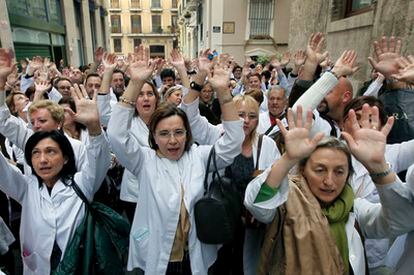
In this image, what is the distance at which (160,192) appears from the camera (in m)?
1.93

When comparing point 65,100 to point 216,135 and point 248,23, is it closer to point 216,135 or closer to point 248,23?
point 216,135

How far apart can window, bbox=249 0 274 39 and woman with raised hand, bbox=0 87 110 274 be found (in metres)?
17.8

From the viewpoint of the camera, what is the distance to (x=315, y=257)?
150cm

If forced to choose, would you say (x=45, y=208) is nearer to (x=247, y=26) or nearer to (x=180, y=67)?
(x=180, y=67)

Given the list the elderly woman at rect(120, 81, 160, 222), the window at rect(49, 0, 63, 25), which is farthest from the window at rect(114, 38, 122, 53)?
the elderly woman at rect(120, 81, 160, 222)

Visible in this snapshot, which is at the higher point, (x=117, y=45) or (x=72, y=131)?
(x=117, y=45)

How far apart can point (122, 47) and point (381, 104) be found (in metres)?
51.1

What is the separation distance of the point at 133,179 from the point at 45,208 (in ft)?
2.99

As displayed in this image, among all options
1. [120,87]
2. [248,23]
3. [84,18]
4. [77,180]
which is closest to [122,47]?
[84,18]

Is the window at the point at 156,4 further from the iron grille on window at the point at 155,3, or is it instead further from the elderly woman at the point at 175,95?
the elderly woman at the point at 175,95

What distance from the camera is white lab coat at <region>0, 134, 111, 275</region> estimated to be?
1.87m

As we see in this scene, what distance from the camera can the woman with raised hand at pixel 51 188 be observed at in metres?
1.87

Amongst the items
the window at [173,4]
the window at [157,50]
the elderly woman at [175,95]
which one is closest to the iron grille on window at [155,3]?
the window at [173,4]

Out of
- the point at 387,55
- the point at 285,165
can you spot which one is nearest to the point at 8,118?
the point at 285,165
